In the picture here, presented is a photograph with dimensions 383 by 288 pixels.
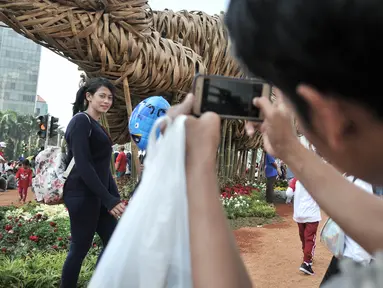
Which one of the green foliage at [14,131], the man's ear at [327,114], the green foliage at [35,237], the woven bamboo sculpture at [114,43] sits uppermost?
the woven bamboo sculpture at [114,43]

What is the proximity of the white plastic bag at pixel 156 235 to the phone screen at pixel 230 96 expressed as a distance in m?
0.10

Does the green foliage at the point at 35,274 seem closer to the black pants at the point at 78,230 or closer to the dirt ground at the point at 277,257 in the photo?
the black pants at the point at 78,230

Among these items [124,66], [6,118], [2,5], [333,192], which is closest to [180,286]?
[333,192]

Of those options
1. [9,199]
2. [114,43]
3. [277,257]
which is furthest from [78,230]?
[9,199]

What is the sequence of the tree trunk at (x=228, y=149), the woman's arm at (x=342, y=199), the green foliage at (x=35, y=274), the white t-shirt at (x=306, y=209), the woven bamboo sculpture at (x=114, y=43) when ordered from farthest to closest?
the tree trunk at (x=228, y=149)
the woven bamboo sculpture at (x=114, y=43)
the white t-shirt at (x=306, y=209)
the green foliage at (x=35, y=274)
the woman's arm at (x=342, y=199)

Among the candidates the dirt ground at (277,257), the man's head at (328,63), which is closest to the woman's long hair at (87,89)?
the man's head at (328,63)

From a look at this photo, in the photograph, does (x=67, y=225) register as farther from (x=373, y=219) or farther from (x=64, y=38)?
(x=373, y=219)

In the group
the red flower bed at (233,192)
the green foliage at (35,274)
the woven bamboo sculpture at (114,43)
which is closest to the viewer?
the green foliage at (35,274)

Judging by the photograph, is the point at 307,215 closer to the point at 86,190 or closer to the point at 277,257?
the point at 277,257

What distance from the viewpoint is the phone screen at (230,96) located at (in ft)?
2.78

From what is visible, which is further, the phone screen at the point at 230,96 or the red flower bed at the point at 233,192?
the red flower bed at the point at 233,192

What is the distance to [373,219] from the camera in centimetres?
84

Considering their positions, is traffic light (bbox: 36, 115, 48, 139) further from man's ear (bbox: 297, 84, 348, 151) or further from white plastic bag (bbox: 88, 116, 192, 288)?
man's ear (bbox: 297, 84, 348, 151)

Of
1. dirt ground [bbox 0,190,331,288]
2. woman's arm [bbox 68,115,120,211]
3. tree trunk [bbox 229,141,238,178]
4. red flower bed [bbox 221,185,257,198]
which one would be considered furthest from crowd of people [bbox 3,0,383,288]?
tree trunk [bbox 229,141,238,178]
